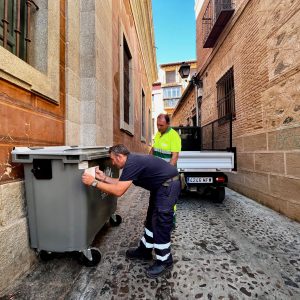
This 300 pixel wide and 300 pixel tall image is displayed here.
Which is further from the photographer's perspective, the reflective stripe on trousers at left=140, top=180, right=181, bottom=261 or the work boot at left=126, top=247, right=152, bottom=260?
the work boot at left=126, top=247, right=152, bottom=260

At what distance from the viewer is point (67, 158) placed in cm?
214

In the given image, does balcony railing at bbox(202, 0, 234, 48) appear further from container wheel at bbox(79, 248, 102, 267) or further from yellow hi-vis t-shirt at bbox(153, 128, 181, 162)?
container wheel at bbox(79, 248, 102, 267)

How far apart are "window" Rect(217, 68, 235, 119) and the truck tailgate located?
272 cm

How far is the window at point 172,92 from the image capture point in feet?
120

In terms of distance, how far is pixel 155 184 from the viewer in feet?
7.56

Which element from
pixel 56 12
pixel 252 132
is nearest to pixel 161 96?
pixel 252 132

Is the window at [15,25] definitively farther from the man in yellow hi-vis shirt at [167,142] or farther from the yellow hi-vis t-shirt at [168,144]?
the yellow hi-vis t-shirt at [168,144]

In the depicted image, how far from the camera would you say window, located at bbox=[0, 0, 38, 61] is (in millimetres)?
2389

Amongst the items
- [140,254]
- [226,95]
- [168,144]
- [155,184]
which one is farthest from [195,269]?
[226,95]

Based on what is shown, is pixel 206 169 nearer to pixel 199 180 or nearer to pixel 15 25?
pixel 199 180

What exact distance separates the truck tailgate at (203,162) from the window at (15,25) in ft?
11.1

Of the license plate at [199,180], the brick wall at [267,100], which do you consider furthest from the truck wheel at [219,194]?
the brick wall at [267,100]

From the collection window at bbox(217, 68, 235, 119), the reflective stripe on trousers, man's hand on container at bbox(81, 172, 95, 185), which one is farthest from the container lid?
window at bbox(217, 68, 235, 119)

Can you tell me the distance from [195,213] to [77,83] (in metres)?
3.20
